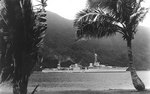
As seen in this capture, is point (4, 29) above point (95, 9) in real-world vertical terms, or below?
below

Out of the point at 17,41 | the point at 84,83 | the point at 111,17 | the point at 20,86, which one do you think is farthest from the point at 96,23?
the point at 84,83

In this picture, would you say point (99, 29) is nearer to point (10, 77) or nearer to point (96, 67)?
point (10, 77)

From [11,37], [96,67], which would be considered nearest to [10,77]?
[11,37]

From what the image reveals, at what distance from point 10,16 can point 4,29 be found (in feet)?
1.39

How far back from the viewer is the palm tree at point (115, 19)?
19.7 meters

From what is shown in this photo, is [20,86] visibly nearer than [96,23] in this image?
Yes

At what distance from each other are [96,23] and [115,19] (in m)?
1.45

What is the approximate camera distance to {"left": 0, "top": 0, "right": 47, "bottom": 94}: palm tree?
24.0 ft

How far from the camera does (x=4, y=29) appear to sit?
24.6ft

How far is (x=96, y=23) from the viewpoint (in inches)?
810

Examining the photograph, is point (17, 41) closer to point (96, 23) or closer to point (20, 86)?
point (20, 86)

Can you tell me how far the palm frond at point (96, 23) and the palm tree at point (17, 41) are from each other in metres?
Result: 12.8

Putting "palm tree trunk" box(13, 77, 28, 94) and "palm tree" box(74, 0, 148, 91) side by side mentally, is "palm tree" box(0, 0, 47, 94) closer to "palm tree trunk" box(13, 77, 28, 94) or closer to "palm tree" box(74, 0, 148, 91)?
"palm tree trunk" box(13, 77, 28, 94)

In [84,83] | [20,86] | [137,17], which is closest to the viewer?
[20,86]
